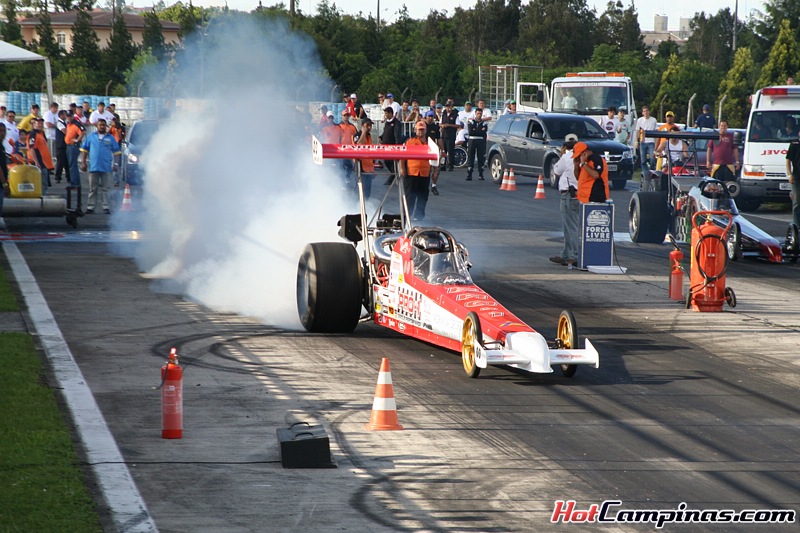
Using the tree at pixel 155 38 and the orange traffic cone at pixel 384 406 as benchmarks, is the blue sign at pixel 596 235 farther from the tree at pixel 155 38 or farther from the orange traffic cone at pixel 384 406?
the tree at pixel 155 38

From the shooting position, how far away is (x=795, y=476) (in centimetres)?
770

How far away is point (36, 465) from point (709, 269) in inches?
371

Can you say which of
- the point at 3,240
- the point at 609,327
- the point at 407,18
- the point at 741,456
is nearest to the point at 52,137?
the point at 3,240

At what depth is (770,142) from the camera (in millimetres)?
25953

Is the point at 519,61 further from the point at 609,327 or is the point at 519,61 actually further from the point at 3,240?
the point at 609,327

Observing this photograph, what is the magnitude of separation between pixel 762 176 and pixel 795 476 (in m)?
19.6

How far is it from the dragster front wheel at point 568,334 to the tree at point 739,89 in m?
44.4

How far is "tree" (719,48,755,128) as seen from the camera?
174 feet

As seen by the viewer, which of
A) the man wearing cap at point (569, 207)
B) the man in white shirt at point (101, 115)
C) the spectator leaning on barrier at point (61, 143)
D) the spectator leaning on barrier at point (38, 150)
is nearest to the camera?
the man wearing cap at point (569, 207)

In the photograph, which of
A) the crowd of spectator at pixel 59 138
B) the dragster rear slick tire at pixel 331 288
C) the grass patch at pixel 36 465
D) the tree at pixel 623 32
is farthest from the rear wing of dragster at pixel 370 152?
the tree at pixel 623 32

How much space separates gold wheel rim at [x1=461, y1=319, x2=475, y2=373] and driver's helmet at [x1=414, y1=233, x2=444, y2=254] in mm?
1379

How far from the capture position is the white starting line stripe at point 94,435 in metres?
6.65

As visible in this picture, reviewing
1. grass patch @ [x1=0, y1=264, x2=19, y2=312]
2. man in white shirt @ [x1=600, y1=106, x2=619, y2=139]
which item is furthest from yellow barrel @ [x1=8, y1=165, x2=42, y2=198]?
man in white shirt @ [x1=600, y1=106, x2=619, y2=139]

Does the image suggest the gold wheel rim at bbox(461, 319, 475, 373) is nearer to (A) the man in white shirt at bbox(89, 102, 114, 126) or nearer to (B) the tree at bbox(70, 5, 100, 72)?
(A) the man in white shirt at bbox(89, 102, 114, 126)
